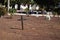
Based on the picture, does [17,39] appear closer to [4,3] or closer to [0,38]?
[0,38]

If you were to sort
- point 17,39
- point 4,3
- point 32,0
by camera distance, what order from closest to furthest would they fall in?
point 17,39
point 4,3
point 32,0

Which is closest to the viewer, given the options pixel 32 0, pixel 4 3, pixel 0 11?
pixel 0 11

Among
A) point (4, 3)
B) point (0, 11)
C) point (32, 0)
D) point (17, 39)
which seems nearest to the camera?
point (17, 39)

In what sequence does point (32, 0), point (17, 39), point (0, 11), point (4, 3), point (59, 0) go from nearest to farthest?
1. point (17, 39)
2. point (0, 11)
3. point (59, 0)
4. point (4, 3)
5. point (32, 0)

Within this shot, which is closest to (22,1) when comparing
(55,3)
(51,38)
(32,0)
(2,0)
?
(32,0)

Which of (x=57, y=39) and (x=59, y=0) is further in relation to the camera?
(x=59, y=0)

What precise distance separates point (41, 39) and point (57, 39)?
0.86 meters

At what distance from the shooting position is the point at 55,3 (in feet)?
122

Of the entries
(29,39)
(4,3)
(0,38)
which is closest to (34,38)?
(29,39)

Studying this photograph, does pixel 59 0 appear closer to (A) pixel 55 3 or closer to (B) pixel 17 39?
(A) pixel 55 3

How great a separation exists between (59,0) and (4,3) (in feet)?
62.3

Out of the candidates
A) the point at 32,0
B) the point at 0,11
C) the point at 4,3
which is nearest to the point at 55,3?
the point at 0,11

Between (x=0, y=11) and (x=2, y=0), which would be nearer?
(x=0, y=11)

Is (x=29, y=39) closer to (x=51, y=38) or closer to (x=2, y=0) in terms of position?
(x=51, y=38)
